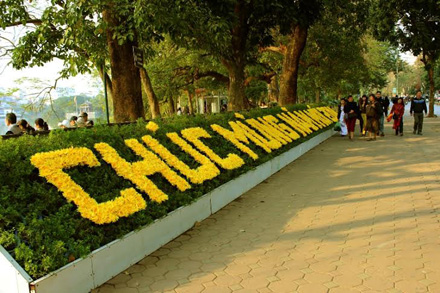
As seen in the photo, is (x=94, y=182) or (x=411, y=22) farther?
(x=411, y=22)

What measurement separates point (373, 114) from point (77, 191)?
38.4ft

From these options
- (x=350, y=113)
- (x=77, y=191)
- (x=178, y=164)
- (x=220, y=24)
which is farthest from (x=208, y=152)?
(x=350, y=113)

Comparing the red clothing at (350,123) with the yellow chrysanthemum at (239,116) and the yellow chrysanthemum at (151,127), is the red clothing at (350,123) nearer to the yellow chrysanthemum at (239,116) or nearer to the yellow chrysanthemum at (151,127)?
the yellow chrysanthemum at (239,116)

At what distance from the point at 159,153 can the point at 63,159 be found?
174 centimetres

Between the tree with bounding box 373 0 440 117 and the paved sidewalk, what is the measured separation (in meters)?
14.0

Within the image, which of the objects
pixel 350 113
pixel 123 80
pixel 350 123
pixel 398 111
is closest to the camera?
pixel 123 80

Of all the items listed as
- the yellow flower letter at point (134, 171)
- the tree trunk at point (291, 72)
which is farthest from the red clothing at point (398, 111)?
the yellow flower letter at point (134, 171)

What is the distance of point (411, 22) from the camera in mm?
20000

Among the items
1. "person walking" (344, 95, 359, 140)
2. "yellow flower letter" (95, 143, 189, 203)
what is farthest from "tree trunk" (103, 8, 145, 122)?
"person walking" (344, 95, 359, 140)

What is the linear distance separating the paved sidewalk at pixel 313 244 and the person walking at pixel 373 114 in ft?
18.9

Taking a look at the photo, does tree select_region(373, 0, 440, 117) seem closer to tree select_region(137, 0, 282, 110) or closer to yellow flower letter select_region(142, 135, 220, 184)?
tree select_region(137, 0, 282, 110)

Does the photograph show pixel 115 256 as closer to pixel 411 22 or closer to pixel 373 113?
pixel 373 113

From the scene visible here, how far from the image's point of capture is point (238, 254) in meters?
4.31

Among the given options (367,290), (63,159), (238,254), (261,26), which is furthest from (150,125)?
(261,26)
